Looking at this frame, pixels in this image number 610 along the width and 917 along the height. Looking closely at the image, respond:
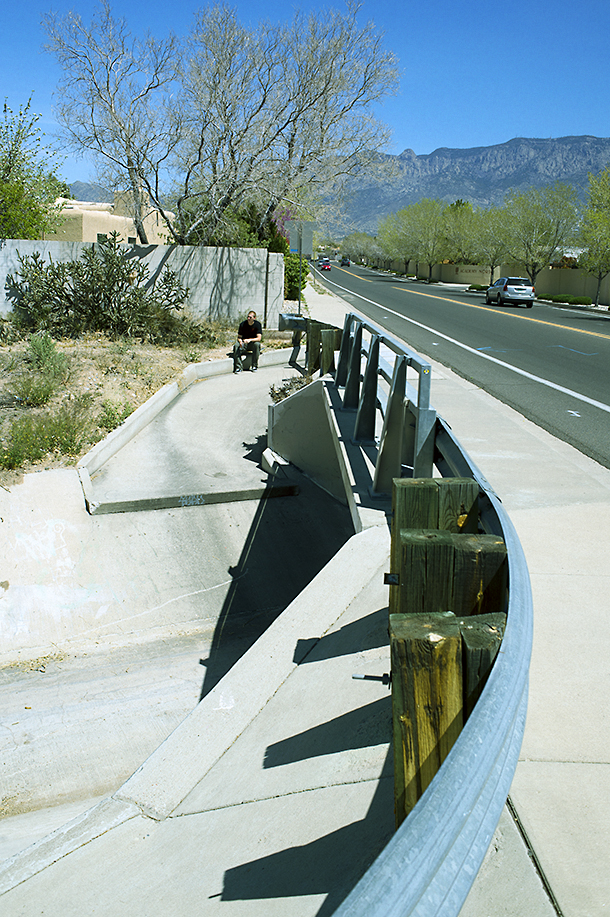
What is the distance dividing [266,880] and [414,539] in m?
1.37

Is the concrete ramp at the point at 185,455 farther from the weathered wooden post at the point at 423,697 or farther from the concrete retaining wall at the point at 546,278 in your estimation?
the concrete retaining wall at the point at 546,278

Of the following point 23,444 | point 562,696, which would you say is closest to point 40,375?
point 23,444

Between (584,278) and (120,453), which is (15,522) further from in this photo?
(584,278)

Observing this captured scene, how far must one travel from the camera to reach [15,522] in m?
7.86

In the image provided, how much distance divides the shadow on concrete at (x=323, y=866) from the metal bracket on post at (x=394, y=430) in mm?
3086

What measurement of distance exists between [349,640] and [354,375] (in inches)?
173

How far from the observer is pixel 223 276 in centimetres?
1848

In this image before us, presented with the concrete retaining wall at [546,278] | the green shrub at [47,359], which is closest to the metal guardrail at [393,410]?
the green shrub at [47,359]

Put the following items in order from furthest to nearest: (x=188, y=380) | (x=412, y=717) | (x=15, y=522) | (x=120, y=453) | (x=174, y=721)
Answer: (x=188, y=380) < (x=120, y=453) < (x=15, y=522) < (x=174, y=721) < (x=412, y=717)

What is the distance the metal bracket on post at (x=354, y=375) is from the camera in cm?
791

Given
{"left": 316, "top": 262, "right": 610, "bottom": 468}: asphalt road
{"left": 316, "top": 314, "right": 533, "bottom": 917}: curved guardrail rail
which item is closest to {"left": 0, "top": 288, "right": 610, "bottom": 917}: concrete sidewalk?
{"left": 316, "top": 314, "right": 533, "bottom": 917}: curved guardrail rail

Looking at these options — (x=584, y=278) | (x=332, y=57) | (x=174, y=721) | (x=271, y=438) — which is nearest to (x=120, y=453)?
(x=271, y=438)

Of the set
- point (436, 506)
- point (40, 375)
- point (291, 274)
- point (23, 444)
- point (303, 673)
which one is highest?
point (291, 274)

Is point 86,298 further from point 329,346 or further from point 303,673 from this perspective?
point 303,673
